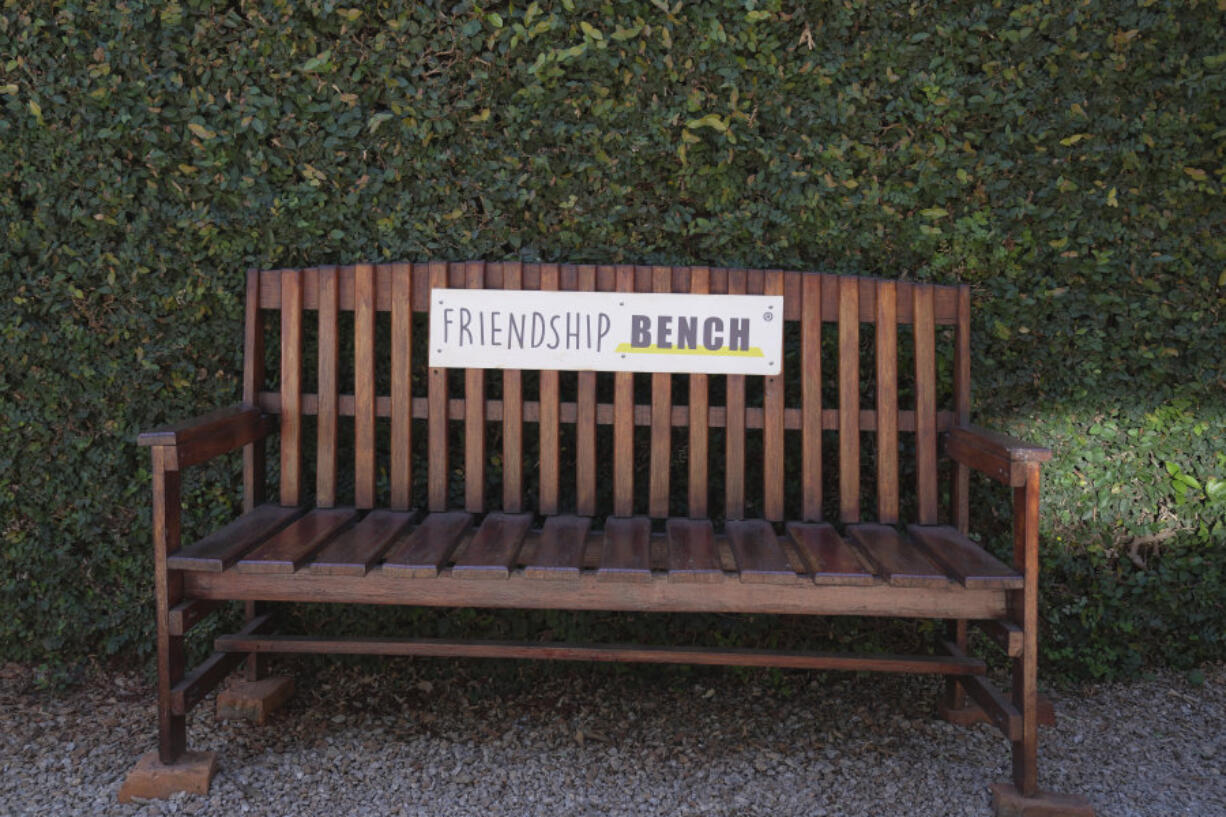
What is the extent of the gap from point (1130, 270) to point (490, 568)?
7.26 ft

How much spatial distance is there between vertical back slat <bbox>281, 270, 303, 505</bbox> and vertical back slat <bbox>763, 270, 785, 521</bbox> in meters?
1.41

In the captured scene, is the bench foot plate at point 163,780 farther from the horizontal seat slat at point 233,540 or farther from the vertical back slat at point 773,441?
the vertical back slat at point 773,441

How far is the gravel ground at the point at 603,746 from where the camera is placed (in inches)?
96.7

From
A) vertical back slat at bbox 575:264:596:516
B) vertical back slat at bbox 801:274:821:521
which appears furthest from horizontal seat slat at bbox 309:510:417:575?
vertical back slat at bbox 801:274:821:521

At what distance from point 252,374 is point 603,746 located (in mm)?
1546

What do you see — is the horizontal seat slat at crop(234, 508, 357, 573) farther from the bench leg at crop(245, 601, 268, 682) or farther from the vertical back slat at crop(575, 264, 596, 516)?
the vertical back slat at crop(575, 264, 596, 516)

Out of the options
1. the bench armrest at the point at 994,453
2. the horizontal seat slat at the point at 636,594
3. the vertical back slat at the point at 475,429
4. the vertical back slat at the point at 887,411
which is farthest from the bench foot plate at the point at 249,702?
the bench armrest at the point at 994,453

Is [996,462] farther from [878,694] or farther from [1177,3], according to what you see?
[1177,3]

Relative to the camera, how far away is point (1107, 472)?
9.94 ft

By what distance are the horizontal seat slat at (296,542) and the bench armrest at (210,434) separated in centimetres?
28

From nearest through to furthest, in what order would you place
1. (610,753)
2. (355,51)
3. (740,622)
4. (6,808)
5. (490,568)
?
(490,568), (6,808), (610,753), (355,51), (740,622)

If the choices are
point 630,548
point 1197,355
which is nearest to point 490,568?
point 630,548

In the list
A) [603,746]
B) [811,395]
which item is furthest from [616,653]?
[811,395]

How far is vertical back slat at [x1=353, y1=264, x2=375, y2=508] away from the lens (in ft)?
9.16
